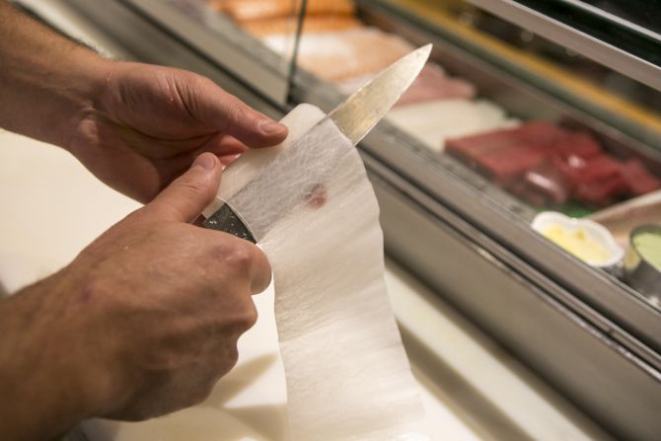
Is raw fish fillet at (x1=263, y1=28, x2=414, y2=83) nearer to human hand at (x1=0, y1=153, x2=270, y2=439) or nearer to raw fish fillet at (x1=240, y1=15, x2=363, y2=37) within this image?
raw fish fillet at (x1=240, y1=15, x2=363, y2=37)

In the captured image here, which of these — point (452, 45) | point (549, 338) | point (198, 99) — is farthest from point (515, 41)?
point (198, 99)

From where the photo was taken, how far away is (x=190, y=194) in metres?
0.82

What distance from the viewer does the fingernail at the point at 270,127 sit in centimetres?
88

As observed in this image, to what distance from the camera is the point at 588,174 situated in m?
1.66

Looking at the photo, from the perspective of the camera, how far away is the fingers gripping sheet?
34.2 inches

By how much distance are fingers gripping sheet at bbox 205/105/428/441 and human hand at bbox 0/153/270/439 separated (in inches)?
3.7

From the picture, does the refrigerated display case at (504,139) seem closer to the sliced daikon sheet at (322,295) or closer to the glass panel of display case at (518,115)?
the glass panel of display case at (518,115)

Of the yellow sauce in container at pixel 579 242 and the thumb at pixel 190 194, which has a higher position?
the thumb at pixel 190 194

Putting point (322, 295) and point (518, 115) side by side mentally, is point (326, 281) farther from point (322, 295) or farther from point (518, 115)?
point (518, 115)

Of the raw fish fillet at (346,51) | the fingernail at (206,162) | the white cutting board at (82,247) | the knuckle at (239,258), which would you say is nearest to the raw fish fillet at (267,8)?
the raw fish fillet at (346,51)

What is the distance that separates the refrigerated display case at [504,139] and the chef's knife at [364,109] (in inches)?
7.1

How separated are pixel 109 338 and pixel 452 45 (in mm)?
1898

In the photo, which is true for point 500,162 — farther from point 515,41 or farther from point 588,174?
point 515,41

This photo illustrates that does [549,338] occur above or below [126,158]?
below
